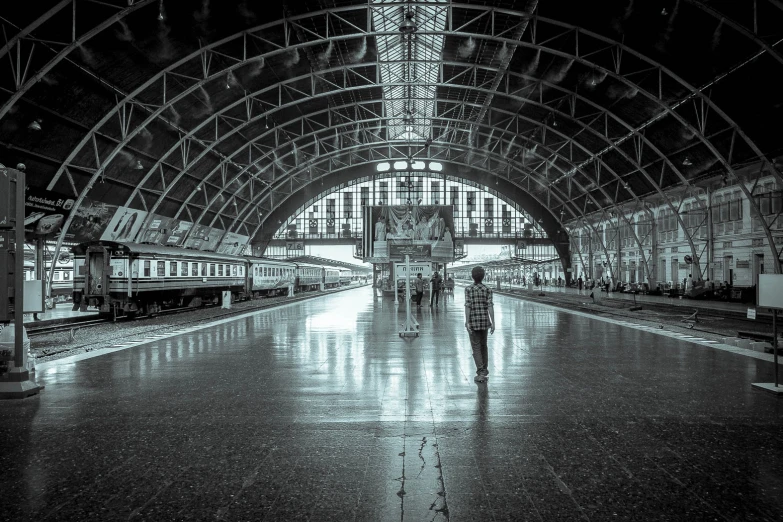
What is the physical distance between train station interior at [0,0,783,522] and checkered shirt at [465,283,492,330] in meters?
0.08

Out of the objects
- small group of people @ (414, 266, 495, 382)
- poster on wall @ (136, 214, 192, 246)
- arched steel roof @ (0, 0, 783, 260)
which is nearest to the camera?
small group of people @ (414, 266, 495, 382)

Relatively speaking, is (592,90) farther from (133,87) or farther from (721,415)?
(721,415)

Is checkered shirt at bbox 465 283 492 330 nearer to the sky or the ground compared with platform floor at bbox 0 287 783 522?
nearer to the sky

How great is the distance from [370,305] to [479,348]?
796 inches

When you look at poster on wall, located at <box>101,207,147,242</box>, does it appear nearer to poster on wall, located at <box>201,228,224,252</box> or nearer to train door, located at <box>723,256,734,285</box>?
poster on wall, located at <box>201,228,224,252</box>

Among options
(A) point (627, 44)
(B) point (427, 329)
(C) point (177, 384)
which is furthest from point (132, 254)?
(A) point (627, 44)

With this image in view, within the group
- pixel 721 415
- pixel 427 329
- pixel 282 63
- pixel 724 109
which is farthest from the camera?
pixel 282 63

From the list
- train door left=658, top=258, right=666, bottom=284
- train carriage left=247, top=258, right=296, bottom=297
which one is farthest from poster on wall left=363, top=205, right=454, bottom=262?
train door left=658, top=258, right=666, bottom=284

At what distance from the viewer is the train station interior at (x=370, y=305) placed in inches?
162

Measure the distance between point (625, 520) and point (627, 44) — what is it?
28079 mm

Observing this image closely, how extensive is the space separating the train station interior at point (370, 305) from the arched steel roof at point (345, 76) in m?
0.19

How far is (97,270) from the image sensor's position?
70.3 ft

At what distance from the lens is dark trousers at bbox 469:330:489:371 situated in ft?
25.4

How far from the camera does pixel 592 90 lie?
3312 centimetres
